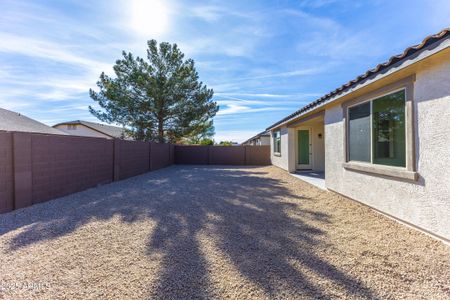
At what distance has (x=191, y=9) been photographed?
296 inches

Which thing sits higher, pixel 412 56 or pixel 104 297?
pixel 412 56

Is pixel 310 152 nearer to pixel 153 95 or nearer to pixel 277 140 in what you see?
pixel 277 140

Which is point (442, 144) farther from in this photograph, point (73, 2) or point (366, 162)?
point (73, 2)

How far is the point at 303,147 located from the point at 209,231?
31.4 ft

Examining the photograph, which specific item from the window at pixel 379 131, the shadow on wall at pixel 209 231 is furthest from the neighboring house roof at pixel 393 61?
the shadow on wall at pixel 209 231

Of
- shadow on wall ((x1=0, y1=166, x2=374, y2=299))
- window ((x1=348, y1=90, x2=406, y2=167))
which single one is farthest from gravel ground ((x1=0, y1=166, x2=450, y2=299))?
window ((x1=348, y1=90, x2=406, y2=167))

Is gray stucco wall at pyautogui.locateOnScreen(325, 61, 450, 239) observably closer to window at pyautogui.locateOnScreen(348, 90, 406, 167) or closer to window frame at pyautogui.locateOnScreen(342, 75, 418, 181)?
window frame at pyautogui.locateOnScreen(342, 75, 418, 181)

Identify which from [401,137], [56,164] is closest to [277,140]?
[401,137]

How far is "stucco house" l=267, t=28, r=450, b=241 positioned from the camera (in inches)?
126

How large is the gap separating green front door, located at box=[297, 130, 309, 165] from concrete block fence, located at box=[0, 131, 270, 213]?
8558mm

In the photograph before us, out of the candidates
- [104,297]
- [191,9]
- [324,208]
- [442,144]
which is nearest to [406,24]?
[442,144]

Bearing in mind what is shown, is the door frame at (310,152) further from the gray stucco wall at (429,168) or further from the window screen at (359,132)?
the gray stucco wall at (429,168)

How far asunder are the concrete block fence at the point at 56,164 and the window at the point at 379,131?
8.03m

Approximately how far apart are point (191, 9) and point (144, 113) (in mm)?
10076
